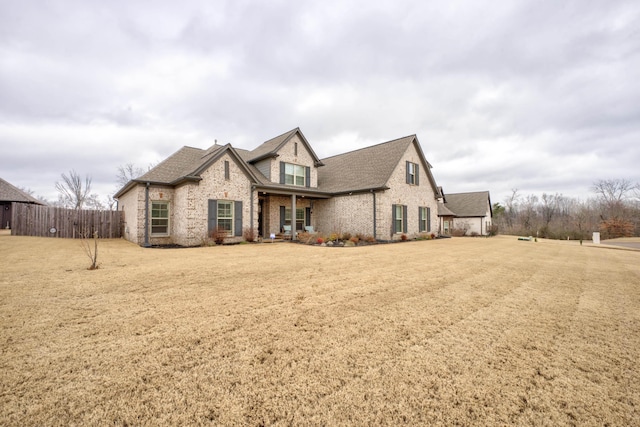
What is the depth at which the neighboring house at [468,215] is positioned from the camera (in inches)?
1278

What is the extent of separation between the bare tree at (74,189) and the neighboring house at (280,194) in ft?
64.5

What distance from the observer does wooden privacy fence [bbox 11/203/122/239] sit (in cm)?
1680

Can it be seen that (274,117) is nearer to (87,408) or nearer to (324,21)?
(324,21)

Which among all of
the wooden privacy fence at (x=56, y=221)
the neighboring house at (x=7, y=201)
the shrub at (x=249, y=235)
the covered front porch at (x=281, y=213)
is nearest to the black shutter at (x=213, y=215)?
the shrub at (x=249, y=235)

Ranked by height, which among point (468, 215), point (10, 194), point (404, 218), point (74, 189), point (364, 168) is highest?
point (74, 189)

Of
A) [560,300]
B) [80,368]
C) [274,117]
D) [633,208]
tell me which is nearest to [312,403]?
[80,368]

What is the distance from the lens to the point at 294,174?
19078 mm

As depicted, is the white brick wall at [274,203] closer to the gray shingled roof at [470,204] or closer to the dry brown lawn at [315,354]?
the dry brown lawn at [315,354]

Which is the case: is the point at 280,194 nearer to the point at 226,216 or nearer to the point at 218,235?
the point at 226,216

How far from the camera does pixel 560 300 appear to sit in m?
4.82

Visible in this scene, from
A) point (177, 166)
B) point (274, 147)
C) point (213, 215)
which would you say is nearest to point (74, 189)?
point (177, 166)

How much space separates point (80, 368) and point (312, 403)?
228cm

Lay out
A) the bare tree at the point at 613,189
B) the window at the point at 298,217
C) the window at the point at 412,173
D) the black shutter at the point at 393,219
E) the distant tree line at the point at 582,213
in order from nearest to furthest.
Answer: the black shutter at the point at 393,219, the window at the point at 298,217, the window at the point at 412,173, the distant tree line at the point at 582,213, the bare tree at the point at 613,189

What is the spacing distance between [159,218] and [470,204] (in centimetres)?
3562
